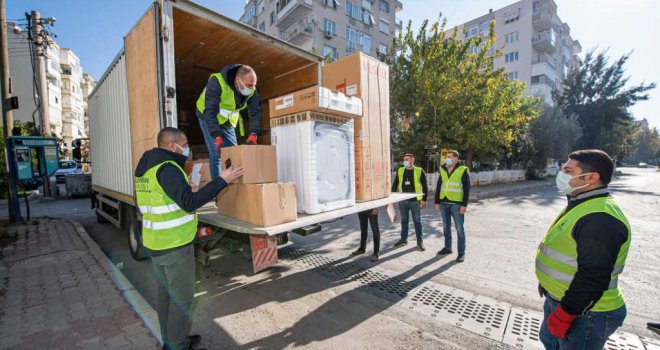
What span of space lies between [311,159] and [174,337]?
1.83 metres

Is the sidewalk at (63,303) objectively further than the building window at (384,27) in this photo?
No

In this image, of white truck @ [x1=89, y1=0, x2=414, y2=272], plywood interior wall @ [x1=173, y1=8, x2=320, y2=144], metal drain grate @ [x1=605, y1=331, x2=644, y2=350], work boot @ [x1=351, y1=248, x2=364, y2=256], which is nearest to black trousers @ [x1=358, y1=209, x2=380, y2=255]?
work boot @ [x1=351, y1=248, x2=364, y2=256]

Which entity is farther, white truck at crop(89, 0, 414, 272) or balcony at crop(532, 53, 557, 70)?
balcony at crop(532, 53, 557, 70)

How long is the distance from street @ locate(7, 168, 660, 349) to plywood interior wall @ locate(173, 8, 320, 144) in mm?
3090

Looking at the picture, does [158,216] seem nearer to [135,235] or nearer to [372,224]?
[135,235]

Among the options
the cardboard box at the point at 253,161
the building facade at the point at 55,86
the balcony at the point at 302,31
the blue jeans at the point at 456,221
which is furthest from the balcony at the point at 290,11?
the cardboard box at the point at 253,161

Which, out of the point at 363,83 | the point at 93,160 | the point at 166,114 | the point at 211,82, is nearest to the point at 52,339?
the point at 166,114

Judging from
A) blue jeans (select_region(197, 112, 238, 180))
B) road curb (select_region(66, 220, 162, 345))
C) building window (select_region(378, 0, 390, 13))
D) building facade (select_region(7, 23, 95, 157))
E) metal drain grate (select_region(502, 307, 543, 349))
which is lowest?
metal drain grate (select_region(502, 307, 543, 349))

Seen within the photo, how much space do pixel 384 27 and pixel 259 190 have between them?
31.9m

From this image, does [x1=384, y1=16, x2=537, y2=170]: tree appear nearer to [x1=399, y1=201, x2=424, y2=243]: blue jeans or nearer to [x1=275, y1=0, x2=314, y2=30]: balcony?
[x1=399, y1=201, x2=424, y2=243]: blue jeans

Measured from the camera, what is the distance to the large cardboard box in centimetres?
382

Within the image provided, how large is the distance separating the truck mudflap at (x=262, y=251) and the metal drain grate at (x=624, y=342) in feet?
10.8

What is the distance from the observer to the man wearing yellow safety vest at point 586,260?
148cm

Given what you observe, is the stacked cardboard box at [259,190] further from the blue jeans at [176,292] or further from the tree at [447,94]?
the tree at [447,94]
